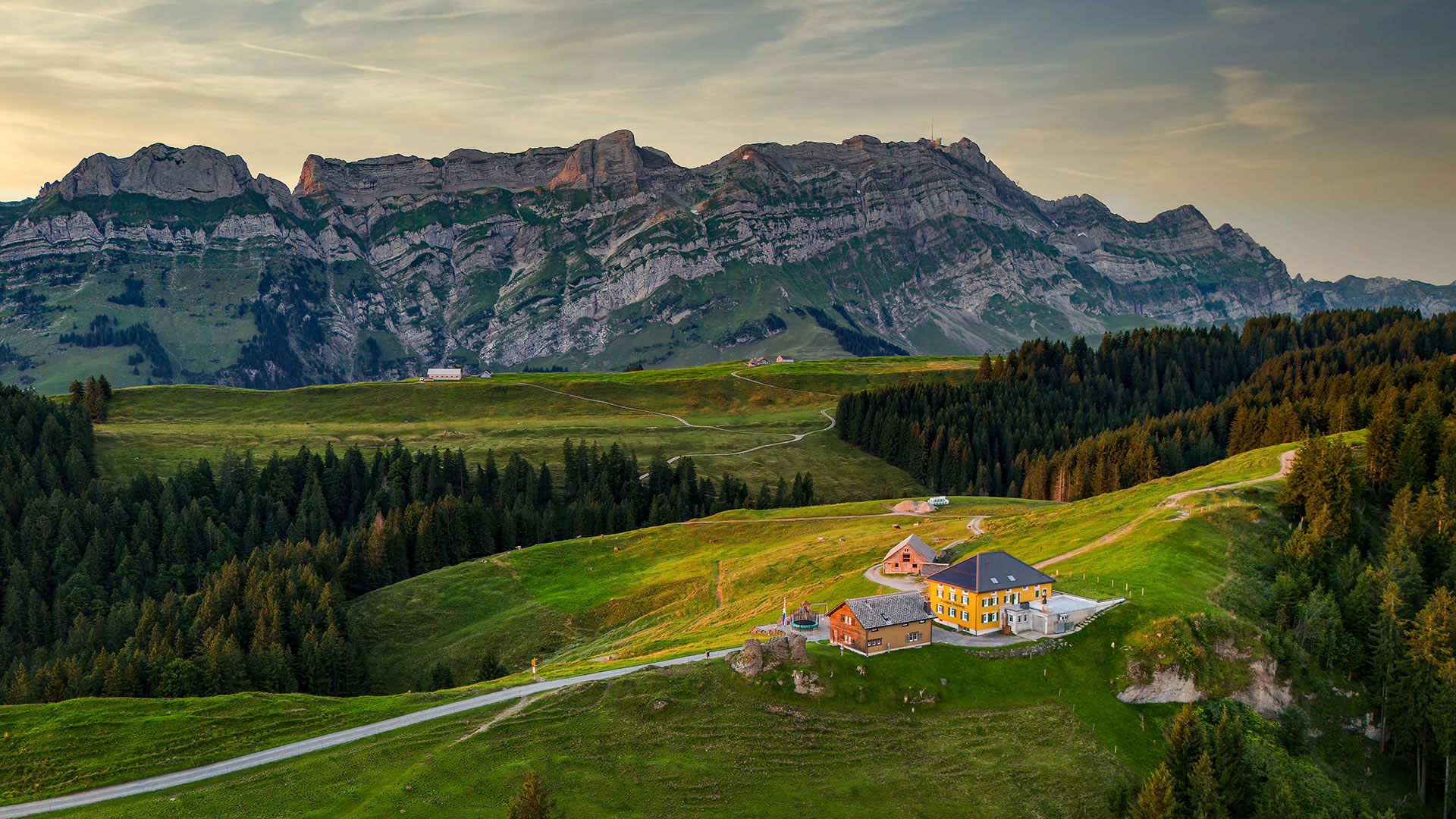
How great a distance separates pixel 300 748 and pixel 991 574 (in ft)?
188

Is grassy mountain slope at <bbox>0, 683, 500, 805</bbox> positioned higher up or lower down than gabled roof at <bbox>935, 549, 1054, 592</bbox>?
lower down

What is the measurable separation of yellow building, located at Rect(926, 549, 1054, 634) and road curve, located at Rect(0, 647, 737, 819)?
20272 mm

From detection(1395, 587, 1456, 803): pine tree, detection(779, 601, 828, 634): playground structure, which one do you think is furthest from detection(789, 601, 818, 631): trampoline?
detection(1395, 587, 1456, 803): pine tree

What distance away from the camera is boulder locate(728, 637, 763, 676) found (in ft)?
234

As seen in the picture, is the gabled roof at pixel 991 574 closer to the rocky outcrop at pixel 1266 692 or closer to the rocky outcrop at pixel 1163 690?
the rocky outcrop at pixel 1163 690

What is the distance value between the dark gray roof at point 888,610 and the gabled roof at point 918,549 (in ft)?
69.0

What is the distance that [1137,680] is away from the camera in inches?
2805

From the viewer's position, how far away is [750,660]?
71750 mm

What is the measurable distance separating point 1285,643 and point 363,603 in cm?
11750

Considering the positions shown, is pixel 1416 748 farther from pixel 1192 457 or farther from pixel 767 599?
pixel 1192 457

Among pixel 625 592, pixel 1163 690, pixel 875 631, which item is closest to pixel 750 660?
pixel 875 631

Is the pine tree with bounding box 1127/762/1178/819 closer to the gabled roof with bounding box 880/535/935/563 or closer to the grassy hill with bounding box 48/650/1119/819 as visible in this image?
the grassy hill with bounding box 48/650/1119/819

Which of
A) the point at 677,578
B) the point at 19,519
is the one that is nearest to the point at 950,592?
the point at 677,578

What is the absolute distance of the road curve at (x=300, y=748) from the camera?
59438 millimetres
